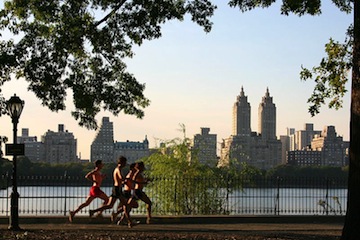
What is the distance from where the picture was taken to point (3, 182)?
23.8 m

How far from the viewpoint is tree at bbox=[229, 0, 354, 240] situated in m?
15.4

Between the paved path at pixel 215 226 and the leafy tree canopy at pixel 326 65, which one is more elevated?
the leafy tree canopy at pixel 326 65

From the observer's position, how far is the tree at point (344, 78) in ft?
50.4

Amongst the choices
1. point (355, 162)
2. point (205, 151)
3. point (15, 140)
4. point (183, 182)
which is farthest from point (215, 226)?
point (205, 151)

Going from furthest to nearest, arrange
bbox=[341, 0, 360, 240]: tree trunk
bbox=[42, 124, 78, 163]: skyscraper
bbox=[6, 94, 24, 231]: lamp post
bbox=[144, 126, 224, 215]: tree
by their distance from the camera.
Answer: bbox=[42, 124, 78, 163]: skyscraper < bbox=[144, 126, 224, 215]: tree < bbox=[6, 94, 24, 231]: lamp post < bbox=[341, 0, 360, 240]: tree trunk

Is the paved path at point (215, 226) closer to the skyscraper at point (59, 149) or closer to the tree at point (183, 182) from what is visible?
the tree at point (183, 182)

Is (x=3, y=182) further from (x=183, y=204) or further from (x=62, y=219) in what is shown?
(x=183, y=204)

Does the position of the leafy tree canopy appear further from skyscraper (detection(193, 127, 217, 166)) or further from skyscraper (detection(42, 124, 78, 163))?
skyscraper (detection(42, 124, 78, 163))

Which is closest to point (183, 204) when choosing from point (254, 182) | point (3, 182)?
point (254, 182)

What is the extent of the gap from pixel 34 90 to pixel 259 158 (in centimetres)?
17222

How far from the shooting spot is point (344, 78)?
16.9m

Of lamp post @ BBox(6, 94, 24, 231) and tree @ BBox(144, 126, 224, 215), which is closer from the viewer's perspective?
lamp post @ BBox(6, 94, 24, 231)

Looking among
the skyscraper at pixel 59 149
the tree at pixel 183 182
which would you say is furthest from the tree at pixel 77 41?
the skyscraper at pixel 59 149

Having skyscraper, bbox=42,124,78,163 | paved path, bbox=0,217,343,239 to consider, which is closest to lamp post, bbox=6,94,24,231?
paved path, bbox=0,217,343,239
